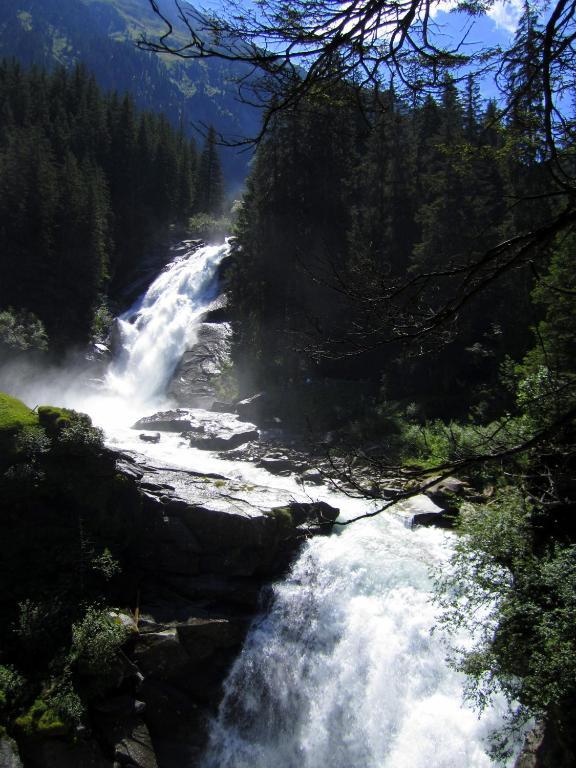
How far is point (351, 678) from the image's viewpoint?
343 inches

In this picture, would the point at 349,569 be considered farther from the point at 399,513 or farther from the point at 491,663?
the point at 491,663

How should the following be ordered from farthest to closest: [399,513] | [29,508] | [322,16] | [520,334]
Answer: [520,334]
[399,513]
[29,508]
[322,16]

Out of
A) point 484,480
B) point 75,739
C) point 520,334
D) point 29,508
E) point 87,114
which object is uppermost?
point 87,114


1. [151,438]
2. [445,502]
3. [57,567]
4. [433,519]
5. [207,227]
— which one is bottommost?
[151,438]

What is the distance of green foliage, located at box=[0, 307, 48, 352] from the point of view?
2688cm

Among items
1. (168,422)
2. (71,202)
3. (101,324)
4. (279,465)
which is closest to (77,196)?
(71,202)

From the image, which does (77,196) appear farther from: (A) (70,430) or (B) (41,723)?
(B) (41,723)

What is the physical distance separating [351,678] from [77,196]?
34974 mm

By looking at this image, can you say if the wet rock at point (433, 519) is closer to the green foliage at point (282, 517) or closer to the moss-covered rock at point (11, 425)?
the green foliage at point (282, 517)

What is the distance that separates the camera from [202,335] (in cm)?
3156

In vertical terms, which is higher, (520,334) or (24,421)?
(520,334)

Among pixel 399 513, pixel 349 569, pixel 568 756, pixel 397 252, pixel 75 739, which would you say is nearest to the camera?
pixel 568 756

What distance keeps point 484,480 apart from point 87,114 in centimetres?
5275

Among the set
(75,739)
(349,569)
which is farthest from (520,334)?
(75,739)
